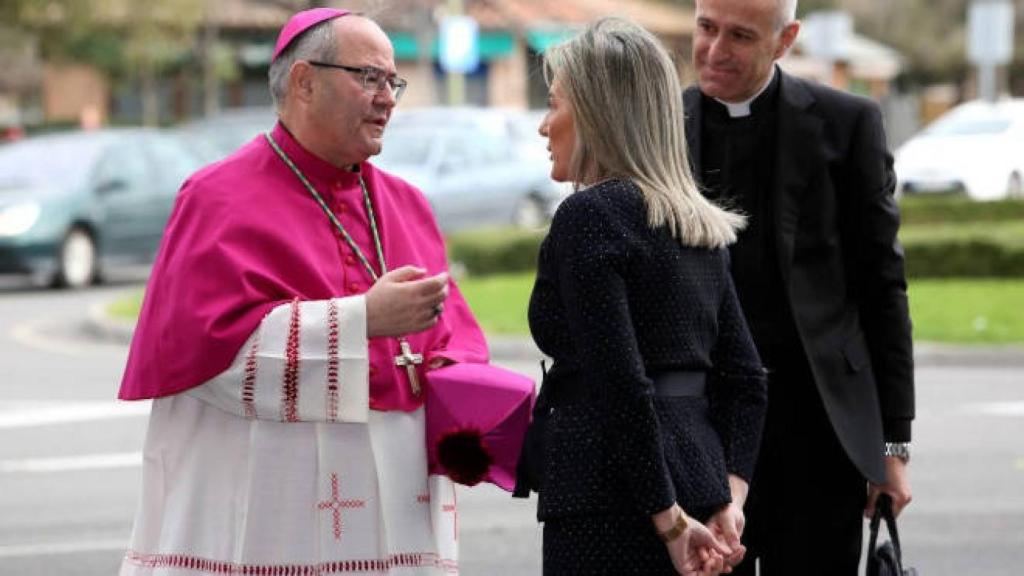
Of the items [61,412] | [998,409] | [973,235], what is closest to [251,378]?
[61,412]

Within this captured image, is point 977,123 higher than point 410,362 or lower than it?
higher

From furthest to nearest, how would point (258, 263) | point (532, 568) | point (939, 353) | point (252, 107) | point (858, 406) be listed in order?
point (252, 107)
point (939, 353)
point (532, 568)
point (858, 406)
point (258, 263)

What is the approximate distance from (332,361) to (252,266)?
25cm

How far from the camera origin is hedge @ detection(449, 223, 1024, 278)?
18094 mm

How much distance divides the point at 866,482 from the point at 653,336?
1157 millimetres

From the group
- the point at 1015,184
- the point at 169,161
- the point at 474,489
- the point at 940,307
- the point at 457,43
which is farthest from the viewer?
the point at 457,43

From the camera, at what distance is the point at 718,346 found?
3748 millimetres

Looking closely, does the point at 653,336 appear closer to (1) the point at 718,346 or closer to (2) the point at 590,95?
(1) the point at 718,346

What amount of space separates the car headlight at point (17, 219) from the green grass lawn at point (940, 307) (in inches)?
58.7

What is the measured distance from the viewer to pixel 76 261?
2042cm

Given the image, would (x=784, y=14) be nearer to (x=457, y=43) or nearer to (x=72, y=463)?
(x=72, y=463)

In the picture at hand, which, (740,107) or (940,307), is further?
(940,307)

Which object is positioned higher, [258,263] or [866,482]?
[258,263]

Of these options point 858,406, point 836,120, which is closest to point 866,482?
point 858,406
